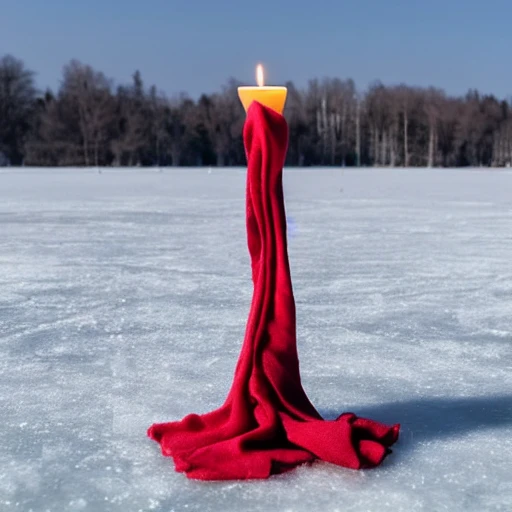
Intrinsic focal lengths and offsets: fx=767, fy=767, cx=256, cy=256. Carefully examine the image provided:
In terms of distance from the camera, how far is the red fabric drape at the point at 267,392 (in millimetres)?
2010

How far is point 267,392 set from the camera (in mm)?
2113

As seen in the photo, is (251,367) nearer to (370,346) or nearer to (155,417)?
(155,417)

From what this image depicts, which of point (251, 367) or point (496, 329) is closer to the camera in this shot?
point (251, 367)

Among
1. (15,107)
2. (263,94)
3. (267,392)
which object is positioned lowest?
(267,392)

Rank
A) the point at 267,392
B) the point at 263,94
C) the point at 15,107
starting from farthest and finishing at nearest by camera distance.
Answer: the point at 15,107, the point at 267,392, the point at 263,94

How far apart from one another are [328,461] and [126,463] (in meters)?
0.56

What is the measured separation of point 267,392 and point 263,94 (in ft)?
2.64

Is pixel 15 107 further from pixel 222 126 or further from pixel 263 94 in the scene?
pixel 263 94

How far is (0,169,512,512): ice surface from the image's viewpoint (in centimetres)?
196

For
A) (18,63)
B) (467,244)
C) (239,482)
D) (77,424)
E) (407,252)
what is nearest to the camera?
(239,482)

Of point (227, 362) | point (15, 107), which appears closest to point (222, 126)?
point (15, 107)

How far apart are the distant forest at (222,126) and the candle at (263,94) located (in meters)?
55.9

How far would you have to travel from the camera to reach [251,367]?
2.11 metres

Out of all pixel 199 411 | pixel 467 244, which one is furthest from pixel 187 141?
pixel 199 411
